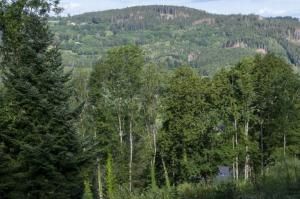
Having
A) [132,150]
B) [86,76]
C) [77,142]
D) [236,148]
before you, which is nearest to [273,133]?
[236,148]

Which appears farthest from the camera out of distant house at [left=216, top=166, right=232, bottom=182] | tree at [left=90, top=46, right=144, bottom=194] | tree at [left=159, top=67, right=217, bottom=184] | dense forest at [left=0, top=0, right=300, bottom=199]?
tree at [left=90, top=46, right=144, bottom=194]

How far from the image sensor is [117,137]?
154 feet

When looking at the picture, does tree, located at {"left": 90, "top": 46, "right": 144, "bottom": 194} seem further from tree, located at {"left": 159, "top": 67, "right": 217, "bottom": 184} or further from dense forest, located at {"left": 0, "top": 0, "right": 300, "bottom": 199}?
tree, located at {"left": 159, "top": 67, "right": 217, "bottom": 184}

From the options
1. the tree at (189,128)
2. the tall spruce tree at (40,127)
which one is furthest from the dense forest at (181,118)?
the tall spruce tree at (40,127)

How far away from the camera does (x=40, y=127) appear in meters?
25.7

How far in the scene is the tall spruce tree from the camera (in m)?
25.1

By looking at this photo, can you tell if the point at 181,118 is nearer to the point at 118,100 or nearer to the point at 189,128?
the point at 189,128

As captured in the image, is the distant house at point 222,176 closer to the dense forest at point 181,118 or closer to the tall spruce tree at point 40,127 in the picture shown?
the dense forest at point 181,118

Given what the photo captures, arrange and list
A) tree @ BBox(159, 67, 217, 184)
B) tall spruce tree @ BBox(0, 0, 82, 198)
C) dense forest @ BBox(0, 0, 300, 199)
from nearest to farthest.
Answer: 1. tall spruce tree @ BBox(0, 0, 82, 198)
2. tree @ BBox(159, 67, 217, 184)
3. dense forest @ BBox(0, 0, 300, 199)

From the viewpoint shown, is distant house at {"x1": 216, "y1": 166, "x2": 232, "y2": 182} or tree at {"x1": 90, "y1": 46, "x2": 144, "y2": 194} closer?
distant house at {"x1": 216, "y1": 166, "x2": 232, "y2": 182}

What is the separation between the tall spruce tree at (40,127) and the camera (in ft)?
82.3

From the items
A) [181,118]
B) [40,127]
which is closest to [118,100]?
[181,118]

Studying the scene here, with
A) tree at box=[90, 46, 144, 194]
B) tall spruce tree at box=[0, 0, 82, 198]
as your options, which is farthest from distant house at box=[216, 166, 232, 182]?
tree at box=[90, 46, 144, 194]

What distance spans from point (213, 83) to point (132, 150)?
10.5m
